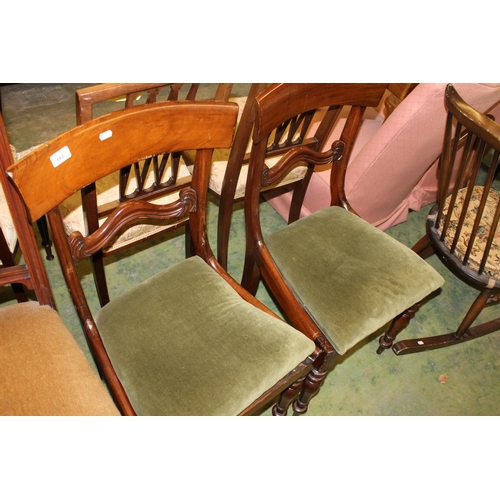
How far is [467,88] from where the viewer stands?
135 cm

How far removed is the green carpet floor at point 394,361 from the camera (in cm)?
162

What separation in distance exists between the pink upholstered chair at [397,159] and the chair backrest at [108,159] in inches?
27.0

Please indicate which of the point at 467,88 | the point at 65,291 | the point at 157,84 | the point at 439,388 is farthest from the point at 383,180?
the point at 65,291

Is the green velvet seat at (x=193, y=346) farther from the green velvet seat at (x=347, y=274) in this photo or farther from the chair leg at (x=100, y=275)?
the chair leg at (x=100, y=275)

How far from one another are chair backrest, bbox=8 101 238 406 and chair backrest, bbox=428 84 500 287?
2.10 feet

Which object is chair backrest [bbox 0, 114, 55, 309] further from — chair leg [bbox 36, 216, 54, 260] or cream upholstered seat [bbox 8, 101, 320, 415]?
chair leg [bbox 36, 216, 54, 260]

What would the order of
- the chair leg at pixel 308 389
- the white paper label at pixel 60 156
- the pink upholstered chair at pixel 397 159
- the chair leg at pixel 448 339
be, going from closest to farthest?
the white paper label at pixel 60 156 → the chair leg at pixel 308 389 → the pink upholstered chair at pixel 397 159 → the chair leg at pixel 448 339

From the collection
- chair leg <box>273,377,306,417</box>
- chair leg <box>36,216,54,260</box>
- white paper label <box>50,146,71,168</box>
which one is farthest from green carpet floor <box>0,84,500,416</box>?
white paper label <box>50,146,71,168</box>

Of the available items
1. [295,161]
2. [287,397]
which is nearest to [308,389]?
[287,397]

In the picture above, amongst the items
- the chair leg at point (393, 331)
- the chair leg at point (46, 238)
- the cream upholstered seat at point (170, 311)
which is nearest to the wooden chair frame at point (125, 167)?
the cream upholstered seat at point (170, 311)

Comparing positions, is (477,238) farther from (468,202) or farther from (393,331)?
(393,331)

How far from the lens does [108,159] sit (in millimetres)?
946

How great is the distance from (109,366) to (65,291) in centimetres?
80

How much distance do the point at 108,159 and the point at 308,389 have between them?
2.87ft
